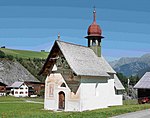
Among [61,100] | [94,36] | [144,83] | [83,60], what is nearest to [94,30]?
[94,36]

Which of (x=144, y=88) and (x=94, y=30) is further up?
(x=94, y=30)

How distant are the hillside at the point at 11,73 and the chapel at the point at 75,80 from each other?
43.6 m

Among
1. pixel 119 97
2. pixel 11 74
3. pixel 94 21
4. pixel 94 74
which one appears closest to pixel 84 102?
pixel 94 74

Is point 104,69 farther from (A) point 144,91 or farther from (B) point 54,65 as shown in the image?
(A) point 144,91

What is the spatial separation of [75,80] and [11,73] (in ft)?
168

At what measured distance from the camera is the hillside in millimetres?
76769

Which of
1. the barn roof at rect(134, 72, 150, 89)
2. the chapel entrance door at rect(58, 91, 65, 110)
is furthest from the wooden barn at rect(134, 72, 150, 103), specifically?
the chapel entrance door at rect(58, 91, 65, 110)

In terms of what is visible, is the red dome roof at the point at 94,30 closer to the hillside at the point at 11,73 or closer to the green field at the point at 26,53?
the hillside at the point at 11,73

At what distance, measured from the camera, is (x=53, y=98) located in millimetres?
33656

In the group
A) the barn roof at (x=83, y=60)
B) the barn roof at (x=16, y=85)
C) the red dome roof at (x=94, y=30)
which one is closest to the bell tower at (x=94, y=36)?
the red dome roof at (x=94, y=30)

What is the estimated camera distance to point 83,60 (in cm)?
3406

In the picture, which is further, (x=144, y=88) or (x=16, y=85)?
(x=16, y=85)

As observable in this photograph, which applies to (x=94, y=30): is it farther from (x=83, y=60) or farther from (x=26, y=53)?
(x=26, y=53)

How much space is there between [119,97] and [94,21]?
1168 centimetres
